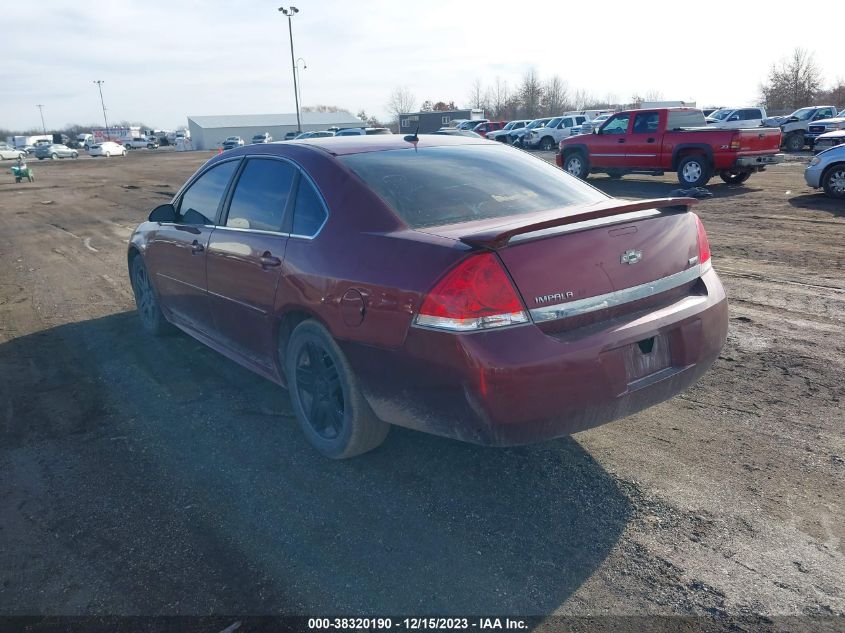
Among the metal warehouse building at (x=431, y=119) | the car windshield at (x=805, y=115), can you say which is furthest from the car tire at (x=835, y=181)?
the metal warehouse building at (x=431, y=119)

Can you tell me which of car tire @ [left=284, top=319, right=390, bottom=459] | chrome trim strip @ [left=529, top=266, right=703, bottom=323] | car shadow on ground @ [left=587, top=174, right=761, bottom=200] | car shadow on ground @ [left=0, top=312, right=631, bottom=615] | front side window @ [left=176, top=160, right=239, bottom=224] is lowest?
car shadow on ground @ [left=587, top=174, right=761, bottom=200]

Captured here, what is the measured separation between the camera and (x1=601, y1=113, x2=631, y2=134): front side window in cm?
1664

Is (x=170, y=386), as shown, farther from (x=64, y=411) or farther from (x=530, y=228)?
(x=530, y=228)

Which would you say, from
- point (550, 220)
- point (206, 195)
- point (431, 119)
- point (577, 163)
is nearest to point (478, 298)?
point (550, 220)

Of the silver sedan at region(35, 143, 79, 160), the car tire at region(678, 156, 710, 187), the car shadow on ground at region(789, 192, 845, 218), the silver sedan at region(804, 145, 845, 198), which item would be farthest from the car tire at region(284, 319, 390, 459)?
the silver sedan at region(35, 143, 79, 160)

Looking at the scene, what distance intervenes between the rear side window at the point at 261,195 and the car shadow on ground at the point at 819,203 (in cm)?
1016

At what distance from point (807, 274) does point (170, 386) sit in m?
6.64

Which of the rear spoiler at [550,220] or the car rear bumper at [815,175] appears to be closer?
the rear spoiler at [550,220]

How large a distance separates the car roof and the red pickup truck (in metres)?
11.3

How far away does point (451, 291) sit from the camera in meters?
2.71

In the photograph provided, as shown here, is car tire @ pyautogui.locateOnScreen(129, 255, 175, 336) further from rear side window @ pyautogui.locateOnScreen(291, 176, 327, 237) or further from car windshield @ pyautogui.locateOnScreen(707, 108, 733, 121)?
car windshield @ pyautogui.locateOnScreen(707, 108, 733, 121)

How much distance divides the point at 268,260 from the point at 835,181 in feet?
40.8

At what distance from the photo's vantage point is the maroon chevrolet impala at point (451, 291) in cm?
270

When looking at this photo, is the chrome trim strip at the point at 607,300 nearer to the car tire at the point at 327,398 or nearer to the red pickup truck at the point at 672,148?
the car tire at the point at 327,398
